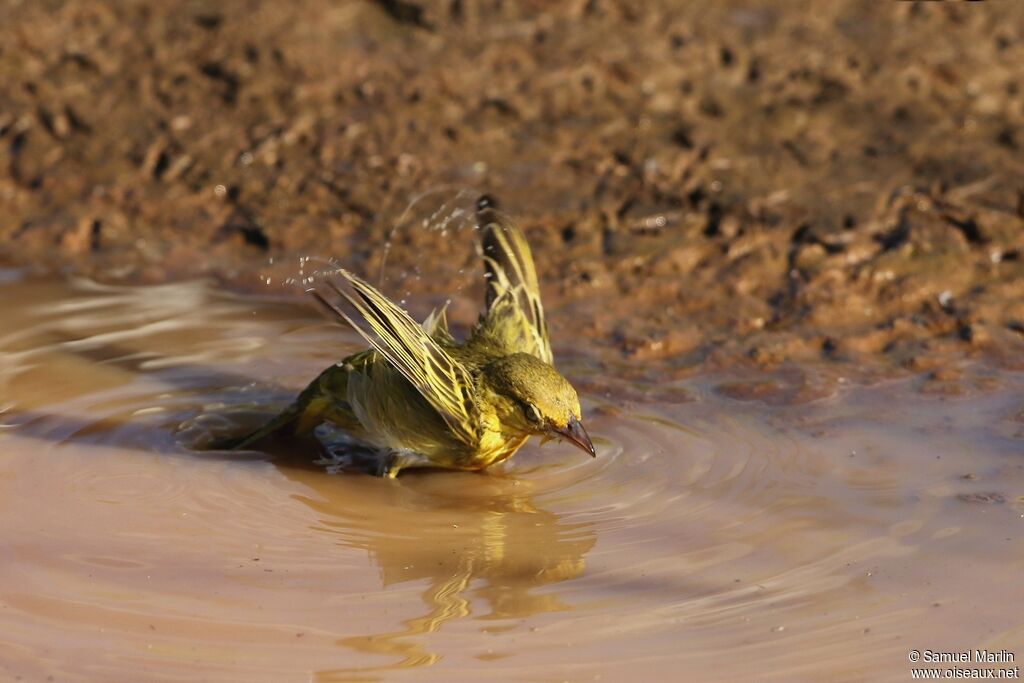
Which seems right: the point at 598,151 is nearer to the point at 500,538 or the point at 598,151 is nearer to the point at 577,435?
the point at 577,435

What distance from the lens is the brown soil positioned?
6316mm

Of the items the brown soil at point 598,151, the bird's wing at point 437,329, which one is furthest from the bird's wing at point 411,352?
the brown soil at point 598,151

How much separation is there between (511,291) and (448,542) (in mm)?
1488

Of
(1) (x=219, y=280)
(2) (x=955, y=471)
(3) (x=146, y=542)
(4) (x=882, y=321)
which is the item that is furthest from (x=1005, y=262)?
(3) (x=146, y=542)

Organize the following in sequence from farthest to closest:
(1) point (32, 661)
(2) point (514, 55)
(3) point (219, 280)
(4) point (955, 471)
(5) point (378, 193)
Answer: (2) point (514, 55), (5) point (378, 193), (3) point (219, 280), (4) point (955, 471), (1) point (32, 661)

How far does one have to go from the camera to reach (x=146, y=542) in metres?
4.28

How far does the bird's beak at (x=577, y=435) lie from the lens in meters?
4.70

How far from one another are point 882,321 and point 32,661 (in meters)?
3.94

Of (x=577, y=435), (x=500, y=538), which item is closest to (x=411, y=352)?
(x=577, y=435)

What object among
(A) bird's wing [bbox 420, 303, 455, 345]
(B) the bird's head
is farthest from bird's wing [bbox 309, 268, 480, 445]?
(A) bird's wing [bbox 420, 303, 455, 345]

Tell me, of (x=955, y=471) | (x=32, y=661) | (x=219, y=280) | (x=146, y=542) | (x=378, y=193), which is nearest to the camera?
(x=32, y=661)

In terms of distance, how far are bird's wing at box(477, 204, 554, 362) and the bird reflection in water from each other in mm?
688

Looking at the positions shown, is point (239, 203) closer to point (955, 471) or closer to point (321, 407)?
point (321, 407)

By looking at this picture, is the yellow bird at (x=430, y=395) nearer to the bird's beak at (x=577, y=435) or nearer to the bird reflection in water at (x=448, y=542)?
the bird's beak at (x=577, y=435)
